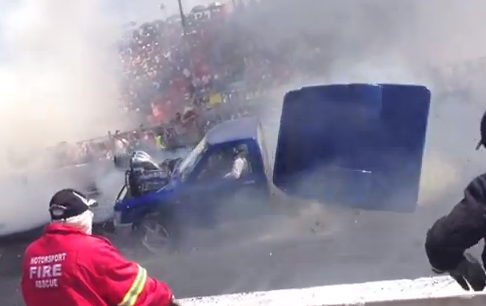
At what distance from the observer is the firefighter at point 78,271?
2471 millimetres

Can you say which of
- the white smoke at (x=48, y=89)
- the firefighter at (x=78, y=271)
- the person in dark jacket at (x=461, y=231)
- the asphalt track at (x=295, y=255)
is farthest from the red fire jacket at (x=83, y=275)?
the white smoke at (x=48, y=89)

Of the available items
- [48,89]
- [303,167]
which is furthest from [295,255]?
[48,89]

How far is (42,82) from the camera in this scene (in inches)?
426

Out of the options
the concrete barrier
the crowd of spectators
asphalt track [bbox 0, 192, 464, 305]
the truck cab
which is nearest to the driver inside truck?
the truck cab

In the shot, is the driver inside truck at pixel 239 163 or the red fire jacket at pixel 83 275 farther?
the driver inside truck at pixel 239 163

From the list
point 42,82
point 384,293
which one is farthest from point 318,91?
point 42,82

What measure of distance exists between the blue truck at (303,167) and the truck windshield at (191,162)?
0.5 inches

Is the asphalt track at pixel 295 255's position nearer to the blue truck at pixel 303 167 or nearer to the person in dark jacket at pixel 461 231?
the blue truck at pixel 303 167

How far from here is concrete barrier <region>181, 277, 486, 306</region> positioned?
316cm

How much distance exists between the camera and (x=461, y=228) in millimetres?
2156

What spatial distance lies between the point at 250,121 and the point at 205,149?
68 centimetres

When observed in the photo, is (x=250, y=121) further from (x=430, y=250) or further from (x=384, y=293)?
(x=430, y=250)

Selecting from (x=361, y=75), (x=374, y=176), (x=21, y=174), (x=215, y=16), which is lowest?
(x=21, y=174)

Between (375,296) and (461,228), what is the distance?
125 centimetres
